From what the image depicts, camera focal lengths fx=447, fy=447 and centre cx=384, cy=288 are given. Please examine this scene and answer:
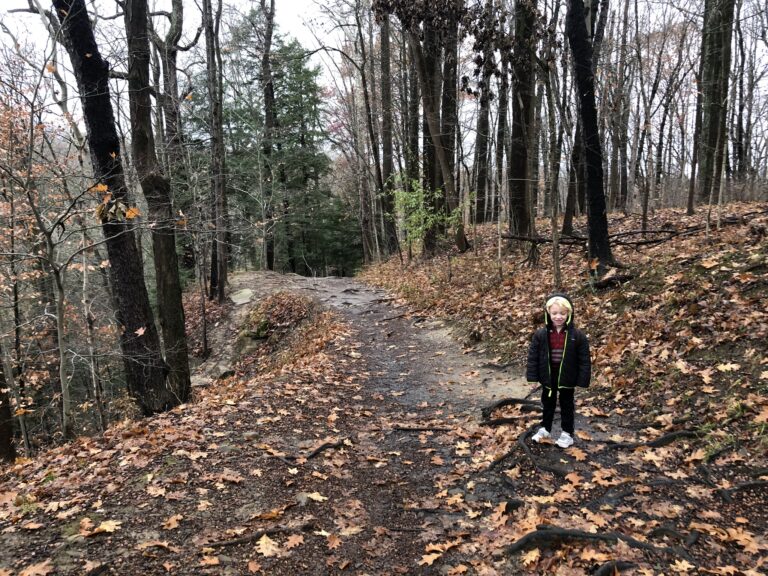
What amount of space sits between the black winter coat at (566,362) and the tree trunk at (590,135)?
4.78 m

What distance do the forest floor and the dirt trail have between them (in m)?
0.07

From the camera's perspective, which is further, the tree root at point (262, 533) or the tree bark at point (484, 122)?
the tree bark at point (484, 122)

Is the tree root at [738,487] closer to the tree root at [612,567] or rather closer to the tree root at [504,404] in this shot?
the tree root at [612,567]

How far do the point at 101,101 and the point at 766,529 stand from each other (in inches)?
368

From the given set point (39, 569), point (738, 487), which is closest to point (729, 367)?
point (738, 487)

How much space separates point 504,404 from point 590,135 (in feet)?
19.1

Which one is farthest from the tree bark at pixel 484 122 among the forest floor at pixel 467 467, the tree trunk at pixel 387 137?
the forest floor at pixel 467 467

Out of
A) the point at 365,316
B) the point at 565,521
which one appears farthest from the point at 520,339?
the point at 365,316

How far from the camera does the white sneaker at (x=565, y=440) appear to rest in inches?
200

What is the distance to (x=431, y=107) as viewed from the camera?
15.1 meters

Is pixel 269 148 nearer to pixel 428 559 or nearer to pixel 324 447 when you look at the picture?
pixel 324 447

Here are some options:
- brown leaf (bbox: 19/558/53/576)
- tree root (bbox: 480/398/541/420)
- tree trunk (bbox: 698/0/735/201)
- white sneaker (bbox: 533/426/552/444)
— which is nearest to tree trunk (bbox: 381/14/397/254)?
tree trunk (bbox: 698/0/735/201)

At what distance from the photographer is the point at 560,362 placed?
506 cm

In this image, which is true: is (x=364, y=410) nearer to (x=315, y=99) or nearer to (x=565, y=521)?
(x=565, y=521)
